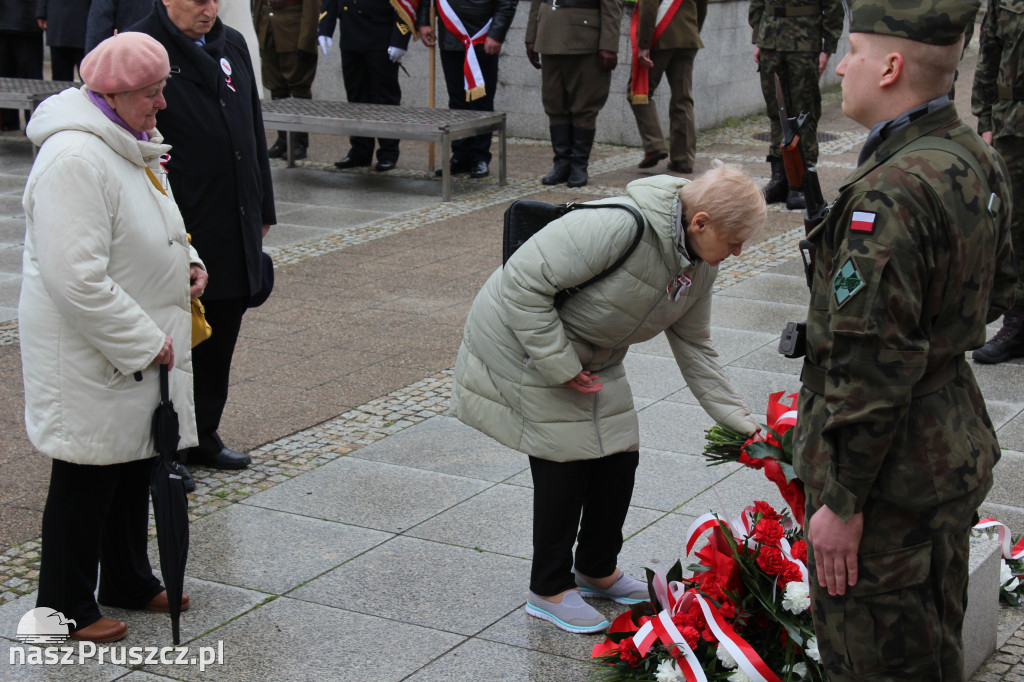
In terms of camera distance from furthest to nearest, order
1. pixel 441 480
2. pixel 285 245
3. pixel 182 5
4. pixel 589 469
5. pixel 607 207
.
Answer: pixel 285 245
pixel 441 480
pixel 182 5
pixel 589 469
pixel 607 207

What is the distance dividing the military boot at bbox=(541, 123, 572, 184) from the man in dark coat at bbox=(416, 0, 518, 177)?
735 millimetres

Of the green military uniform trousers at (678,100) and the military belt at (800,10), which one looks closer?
the military belt at (800,10)

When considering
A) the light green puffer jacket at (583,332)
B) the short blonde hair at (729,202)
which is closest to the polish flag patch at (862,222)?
the short blonde hair at (729,202)

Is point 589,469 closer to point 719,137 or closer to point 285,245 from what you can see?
point 285,245

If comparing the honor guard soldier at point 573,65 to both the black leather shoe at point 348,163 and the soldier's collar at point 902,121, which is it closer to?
the black leather shoe at point 348,163

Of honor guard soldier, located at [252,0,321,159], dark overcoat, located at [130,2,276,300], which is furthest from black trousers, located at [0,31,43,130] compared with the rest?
dark overcoat, located at [130,2,276,300]

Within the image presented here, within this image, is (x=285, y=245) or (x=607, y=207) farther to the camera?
(x=285, y=245)

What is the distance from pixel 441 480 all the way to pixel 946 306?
2.94m

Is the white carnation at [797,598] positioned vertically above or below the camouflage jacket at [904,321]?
below

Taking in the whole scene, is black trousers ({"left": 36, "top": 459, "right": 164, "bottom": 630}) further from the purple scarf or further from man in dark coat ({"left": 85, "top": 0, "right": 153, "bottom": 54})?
man in dark coat ({"left": 85, "top": 0, "right": 153, "bottom": 54})

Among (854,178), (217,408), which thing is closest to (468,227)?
(217,408)

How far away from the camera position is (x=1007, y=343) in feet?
21.4

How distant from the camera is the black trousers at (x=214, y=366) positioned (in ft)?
16.4

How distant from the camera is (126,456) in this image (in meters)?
3.58
